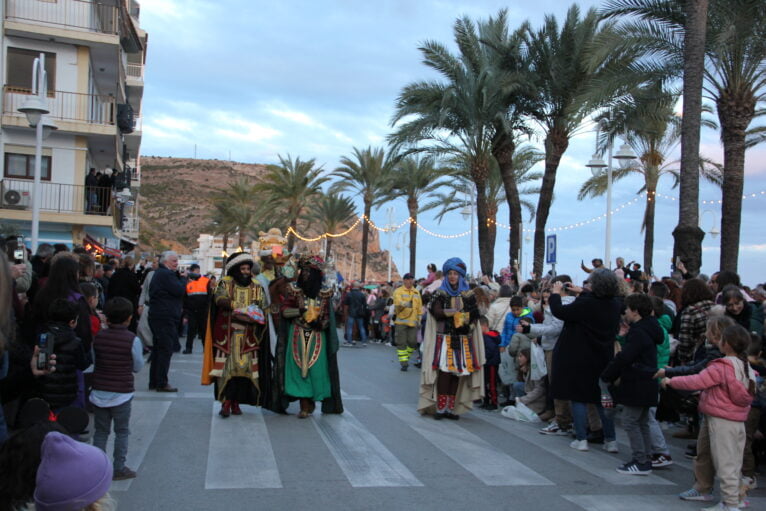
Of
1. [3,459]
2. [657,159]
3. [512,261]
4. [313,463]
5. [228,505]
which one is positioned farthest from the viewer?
[657,159]

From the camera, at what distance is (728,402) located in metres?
6.64

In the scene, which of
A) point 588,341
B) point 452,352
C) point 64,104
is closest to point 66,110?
point 64,104

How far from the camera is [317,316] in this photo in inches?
411

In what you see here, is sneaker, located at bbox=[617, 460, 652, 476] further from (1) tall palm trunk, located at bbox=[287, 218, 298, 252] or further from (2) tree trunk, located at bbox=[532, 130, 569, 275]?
(1) tall palm trunk, located at bbox=[287, 218, 298, 252]

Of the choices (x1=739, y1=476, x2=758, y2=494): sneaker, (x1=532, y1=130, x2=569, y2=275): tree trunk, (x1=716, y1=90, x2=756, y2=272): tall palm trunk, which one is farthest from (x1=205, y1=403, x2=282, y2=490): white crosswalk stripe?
(x1=532, y1=130, x2=569, y2=275): tree trunk

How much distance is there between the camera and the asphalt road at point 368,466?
6.56 meters

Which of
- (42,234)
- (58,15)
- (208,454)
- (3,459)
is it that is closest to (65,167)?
(42,234)

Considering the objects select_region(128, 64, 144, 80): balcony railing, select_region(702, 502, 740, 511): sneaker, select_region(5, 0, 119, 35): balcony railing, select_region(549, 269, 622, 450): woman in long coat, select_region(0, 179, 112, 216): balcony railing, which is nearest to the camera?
select_region(702, 502, 740, 511): sneaker

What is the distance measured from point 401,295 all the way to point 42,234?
17.9m

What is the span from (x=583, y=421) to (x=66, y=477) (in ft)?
23.0

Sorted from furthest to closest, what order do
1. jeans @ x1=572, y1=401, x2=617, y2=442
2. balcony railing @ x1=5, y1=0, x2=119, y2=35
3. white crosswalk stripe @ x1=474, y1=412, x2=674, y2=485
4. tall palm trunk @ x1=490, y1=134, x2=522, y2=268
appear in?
balcony railing @ x1=5, y1=0, x2=119, y2=35
tall palm trunk @ x1=490, y1=134, x2=522, y2=268
jeans @ x1=572, y1=401, x2=617, y2=442
white crosswalk stripe @ x1=474, y1=412, x2=674, y2=485

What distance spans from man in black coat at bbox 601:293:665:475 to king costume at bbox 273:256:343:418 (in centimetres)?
384

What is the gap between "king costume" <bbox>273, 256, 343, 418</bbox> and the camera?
10281mm

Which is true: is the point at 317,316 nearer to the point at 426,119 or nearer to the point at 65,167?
the point at 426,119
